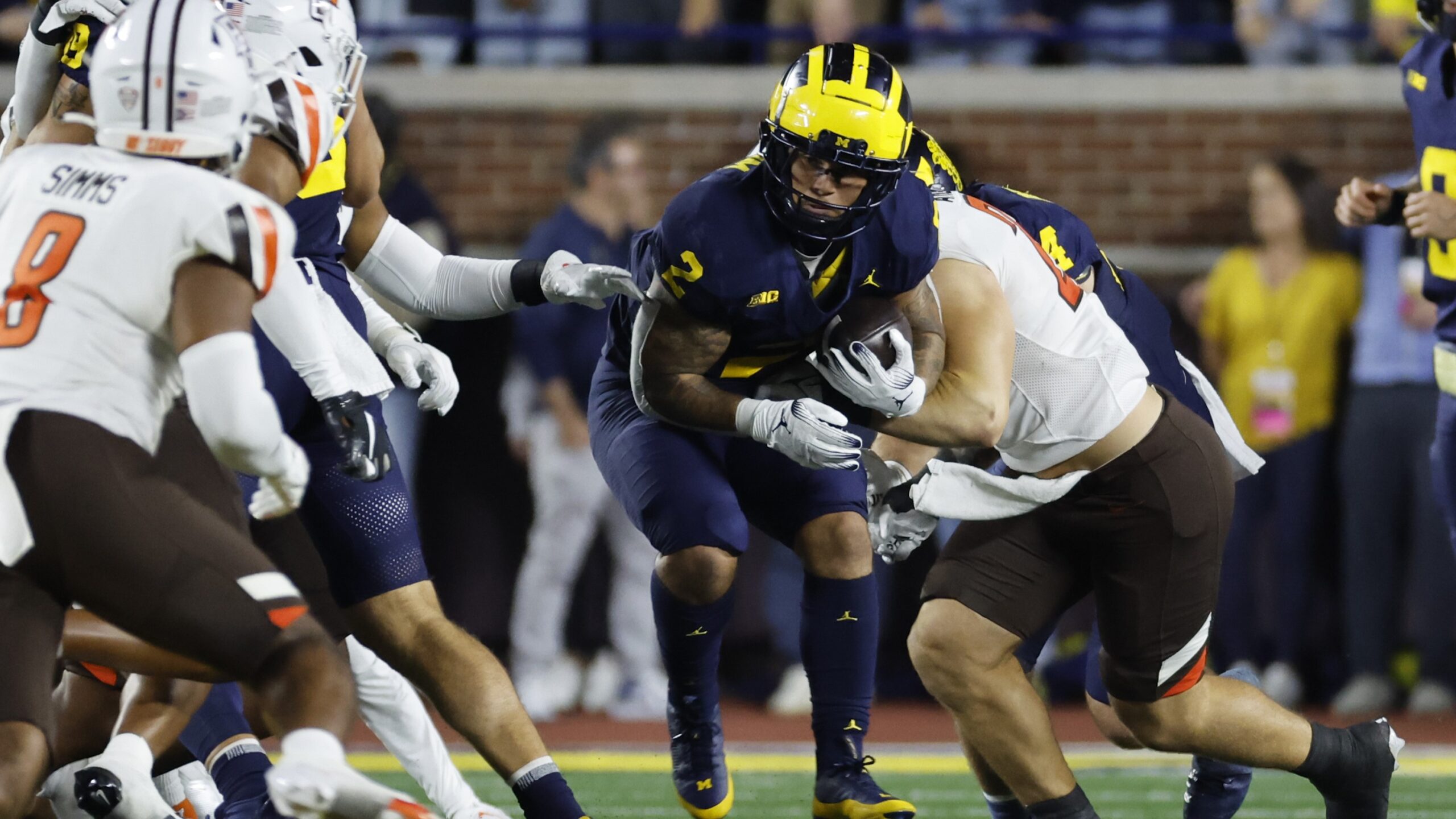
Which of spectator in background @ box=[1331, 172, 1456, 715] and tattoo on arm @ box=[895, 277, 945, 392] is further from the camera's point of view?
spectator in background @ box=[1331, 172, 1456, 715]

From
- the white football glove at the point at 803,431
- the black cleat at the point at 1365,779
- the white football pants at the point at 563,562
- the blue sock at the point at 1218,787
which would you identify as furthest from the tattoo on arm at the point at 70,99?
the white football pants at the point at 563,562

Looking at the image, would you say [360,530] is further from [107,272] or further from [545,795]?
[107,272]

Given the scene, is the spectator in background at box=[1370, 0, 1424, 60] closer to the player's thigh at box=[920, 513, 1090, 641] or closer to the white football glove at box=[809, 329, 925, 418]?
the player's thigh at box=[920, 513, 1090, 641]

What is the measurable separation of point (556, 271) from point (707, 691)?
40.8 inches

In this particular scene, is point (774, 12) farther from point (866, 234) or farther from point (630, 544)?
point (866, 234)

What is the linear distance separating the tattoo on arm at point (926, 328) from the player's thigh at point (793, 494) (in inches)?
16.3

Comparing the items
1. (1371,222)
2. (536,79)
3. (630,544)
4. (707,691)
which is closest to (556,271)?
(707,691)

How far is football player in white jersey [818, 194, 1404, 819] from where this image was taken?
3990 mm

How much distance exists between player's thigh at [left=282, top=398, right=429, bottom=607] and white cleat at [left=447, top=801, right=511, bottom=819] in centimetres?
48

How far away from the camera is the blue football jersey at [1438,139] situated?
5316 millimetres

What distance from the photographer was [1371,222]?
5.30m

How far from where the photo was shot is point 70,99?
13.3ft

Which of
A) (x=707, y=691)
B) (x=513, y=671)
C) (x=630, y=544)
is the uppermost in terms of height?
(x=707, y=691)

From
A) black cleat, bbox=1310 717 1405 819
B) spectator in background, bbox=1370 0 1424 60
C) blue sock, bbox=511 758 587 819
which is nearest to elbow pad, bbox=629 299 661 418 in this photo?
blue sock, bbox=511 758 587 819
